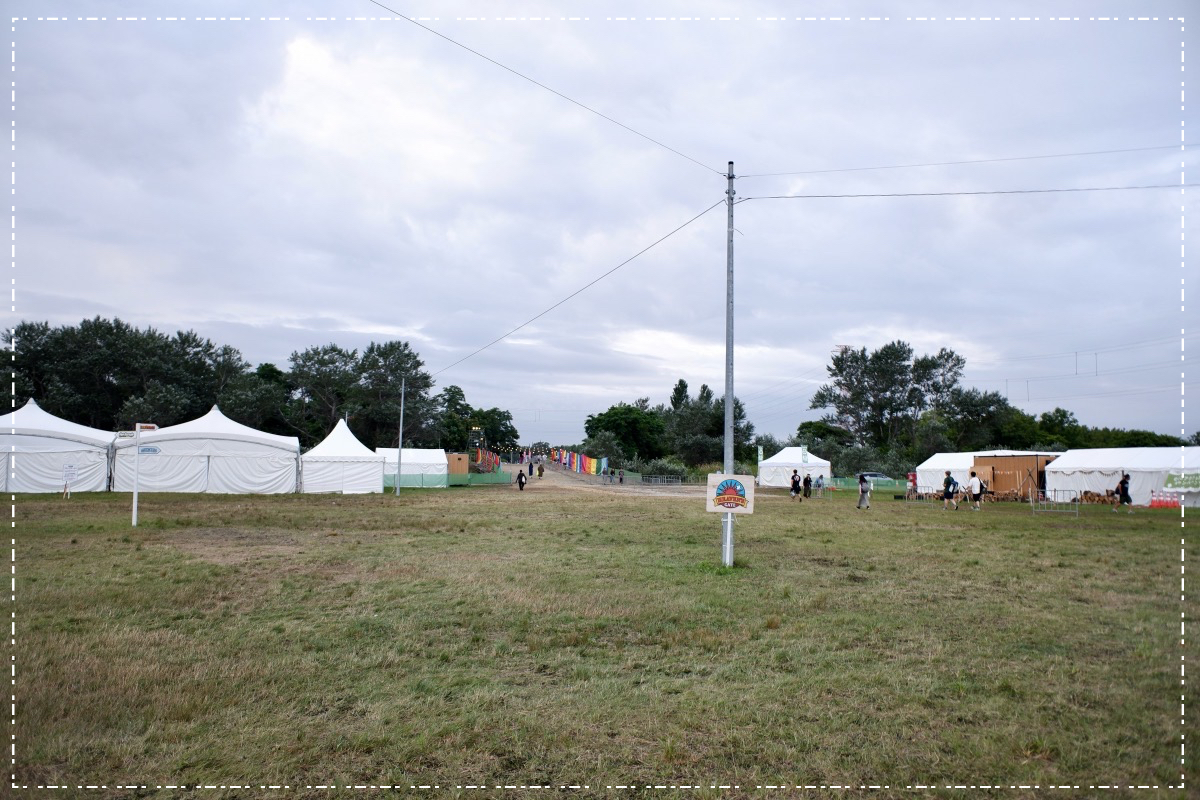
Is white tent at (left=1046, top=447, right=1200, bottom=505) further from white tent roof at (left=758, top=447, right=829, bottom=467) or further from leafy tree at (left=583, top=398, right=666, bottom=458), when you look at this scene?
leafy tree at (left=583, top=398, right=666, bottom=458)

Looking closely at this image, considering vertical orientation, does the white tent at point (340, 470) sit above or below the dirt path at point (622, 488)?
above

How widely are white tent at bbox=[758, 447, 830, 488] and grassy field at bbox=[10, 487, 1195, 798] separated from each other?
1499 inches

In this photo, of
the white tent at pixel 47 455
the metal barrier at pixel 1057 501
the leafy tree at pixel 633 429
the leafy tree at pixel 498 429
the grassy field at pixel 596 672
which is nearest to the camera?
the grassy field at pixel 596 672

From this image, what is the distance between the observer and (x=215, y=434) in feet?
108

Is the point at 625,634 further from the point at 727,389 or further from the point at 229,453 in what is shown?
the point at 229,453

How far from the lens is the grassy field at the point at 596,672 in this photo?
13.2 ft

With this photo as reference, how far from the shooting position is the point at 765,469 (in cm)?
5306

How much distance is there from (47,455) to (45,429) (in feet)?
3.67

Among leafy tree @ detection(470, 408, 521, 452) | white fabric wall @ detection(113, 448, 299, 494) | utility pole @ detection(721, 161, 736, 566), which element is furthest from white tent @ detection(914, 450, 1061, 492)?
leafy tree @ detection(470, 408, 521, 452)

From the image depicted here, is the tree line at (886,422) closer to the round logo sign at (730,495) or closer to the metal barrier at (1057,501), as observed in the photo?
the metal barrier at (1057,501)

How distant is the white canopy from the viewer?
35.4 metres

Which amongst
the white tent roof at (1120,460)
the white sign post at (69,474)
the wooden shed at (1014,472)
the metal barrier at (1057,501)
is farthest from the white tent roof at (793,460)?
the white sign post at (69,474)

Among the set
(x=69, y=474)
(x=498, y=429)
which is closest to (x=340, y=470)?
(x=69, y=474)

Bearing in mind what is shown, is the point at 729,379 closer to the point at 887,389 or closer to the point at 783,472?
the point at 783,472
